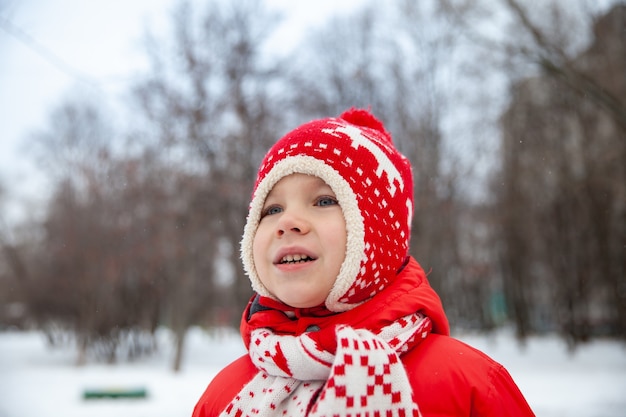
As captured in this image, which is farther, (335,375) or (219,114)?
(219,114)

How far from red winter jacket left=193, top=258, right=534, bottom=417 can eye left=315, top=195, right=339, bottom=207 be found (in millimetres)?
276

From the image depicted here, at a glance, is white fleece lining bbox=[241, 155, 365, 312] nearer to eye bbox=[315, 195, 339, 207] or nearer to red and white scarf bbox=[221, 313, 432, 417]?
eye bbox=[315, 195, 339, 207]

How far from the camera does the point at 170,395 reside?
30.8 feet

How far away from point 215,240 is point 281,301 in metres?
12.7

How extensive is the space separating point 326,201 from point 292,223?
0.45 ft

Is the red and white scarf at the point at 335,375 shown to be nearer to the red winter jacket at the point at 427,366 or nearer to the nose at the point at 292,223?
the red winter jacket at the point at 427,366

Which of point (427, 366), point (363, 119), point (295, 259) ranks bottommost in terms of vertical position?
point (427, 366)

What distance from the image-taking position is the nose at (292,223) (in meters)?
1.47

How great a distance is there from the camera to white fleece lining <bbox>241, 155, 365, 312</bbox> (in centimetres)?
145

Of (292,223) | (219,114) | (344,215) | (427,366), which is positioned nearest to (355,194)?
(344,215)

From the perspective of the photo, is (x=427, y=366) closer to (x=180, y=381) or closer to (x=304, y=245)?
(x=304, y=245)

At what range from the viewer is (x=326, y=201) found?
156 centimetres

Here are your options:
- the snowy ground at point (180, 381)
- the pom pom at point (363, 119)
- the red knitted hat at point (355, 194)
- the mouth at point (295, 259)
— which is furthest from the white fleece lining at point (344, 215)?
the snowy ground at point (180, 381)

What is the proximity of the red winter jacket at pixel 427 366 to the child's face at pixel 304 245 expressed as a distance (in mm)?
83
